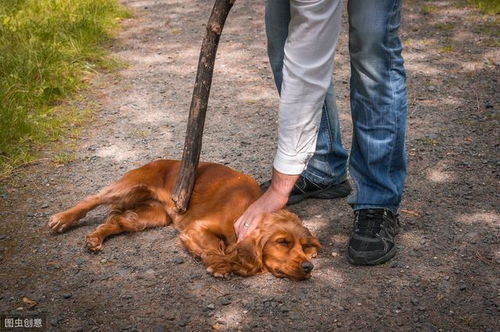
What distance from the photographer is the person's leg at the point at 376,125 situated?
310cm

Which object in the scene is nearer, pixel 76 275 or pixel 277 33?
pixel 76 275

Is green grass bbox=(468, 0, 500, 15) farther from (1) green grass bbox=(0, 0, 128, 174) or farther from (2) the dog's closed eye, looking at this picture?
(2) the dog's closed eye

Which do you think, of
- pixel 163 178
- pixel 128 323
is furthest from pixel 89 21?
pixel 128 323

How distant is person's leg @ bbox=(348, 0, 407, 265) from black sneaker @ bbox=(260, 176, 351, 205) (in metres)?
0.57

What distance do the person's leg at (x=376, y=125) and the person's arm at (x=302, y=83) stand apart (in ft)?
0.56

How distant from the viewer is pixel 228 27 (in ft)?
25.0

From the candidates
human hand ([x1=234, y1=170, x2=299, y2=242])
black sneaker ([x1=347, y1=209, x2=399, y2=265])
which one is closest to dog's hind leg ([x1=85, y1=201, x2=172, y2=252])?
human hand ([x1=234, y1=170, x2=299, y2=242])

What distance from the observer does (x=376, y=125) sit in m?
3.31

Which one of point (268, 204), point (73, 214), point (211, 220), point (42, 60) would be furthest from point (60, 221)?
point (42, 60)

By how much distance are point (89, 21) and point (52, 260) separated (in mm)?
4118

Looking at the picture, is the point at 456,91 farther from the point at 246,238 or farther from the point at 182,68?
the point at 246,238

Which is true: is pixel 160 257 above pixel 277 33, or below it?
below

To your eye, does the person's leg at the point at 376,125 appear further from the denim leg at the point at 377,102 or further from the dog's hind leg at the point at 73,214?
the dog's hind leg at the point at 73,214

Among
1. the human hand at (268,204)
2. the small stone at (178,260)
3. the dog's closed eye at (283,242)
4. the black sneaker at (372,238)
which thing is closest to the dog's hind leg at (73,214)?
the small stone at (178,260)
